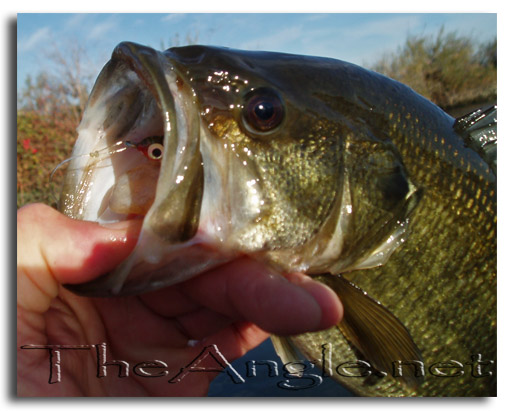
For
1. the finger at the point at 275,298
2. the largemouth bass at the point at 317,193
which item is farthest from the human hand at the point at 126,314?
the largemouth bass at the point at 317,193

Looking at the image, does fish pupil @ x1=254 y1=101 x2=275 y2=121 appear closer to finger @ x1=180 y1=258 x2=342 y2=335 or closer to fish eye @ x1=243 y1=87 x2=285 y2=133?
fish eye @ x1=243 y1=87 x2=285 y2=133

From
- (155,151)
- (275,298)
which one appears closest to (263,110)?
(155,151)

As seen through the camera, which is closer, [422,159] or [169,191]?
[169,191]

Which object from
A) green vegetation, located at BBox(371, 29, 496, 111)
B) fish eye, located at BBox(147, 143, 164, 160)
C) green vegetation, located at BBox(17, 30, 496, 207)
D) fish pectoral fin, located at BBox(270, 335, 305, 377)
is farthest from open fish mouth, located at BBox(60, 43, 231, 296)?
green vegetation, located at BBox(371, 29, 496, 111)

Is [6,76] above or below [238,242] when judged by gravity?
above
